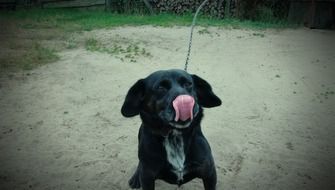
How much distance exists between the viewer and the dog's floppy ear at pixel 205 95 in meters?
3.43

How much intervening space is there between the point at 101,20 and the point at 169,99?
10151 millimetres

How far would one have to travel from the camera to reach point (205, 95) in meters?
3.47

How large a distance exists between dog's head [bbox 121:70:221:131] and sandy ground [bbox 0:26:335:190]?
3.03 ft

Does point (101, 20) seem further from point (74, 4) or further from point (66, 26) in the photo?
point (74, 4)

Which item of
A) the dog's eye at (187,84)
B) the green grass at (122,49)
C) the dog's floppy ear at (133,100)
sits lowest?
the green grass at (122,49)

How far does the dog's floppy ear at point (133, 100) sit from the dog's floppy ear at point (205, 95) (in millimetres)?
497

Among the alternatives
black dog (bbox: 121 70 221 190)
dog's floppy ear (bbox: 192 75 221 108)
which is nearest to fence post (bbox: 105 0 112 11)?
dog's floppy ear (bbox: 192 75 221 108)

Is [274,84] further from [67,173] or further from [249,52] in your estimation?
[67,173]

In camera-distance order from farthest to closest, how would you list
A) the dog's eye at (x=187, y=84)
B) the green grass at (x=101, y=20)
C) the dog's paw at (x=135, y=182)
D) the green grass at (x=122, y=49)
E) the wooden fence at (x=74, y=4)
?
1. the wooden fence at (x=74, y=4)
2. the green grass at (x=101, y=20)
3. the green grass at (x=122, y=49)
4. the dog's paw at (x=135, y=182)
5. the dog's eye at (x=187, y=84)

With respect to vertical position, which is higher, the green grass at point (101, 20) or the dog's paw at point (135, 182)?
the green grass at point (101, 20)

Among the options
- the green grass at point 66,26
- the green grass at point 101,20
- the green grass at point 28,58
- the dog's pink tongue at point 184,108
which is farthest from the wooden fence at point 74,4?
the dog's pink tongue at point 184,108

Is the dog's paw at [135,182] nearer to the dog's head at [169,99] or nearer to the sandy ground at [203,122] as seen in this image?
the sandy ground at [203,122]

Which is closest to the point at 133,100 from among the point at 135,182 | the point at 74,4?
the point at 135,182

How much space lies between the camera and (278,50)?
882 cm
